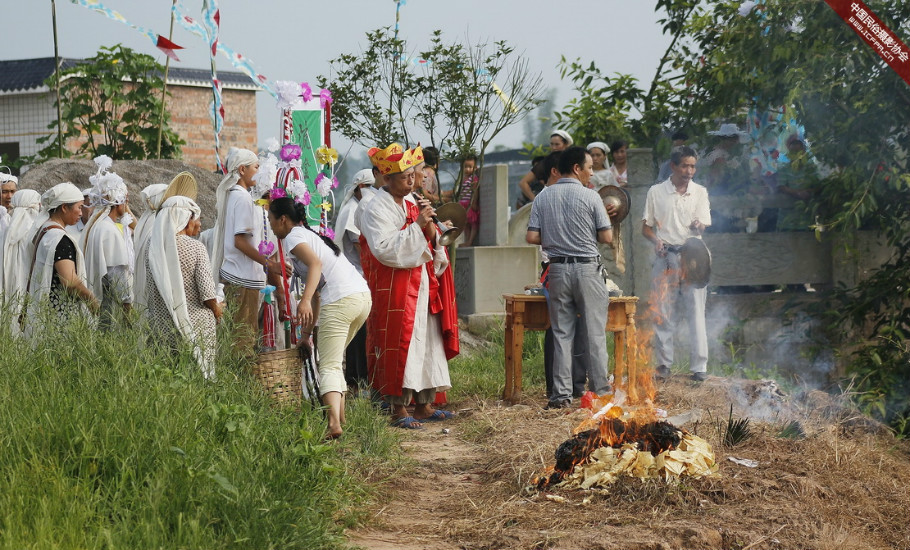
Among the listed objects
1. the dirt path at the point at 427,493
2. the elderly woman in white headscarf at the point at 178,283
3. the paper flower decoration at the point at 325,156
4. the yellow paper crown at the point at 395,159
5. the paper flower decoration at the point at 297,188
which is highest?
the paper flower decoration at the point at 325,156

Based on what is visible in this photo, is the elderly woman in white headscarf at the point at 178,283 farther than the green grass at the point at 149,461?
Yes

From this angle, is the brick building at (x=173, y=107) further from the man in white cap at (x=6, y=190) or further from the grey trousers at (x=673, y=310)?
the grey trousers at (x=673, y=310)

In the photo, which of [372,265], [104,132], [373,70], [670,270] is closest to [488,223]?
[373,70]

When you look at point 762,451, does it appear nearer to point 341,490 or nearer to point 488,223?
point 341,490

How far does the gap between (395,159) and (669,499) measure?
3772mm

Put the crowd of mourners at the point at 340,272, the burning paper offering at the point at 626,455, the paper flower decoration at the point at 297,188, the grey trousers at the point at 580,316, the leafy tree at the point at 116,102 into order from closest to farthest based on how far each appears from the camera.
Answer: the burning paper offering at the point at 626,455 < the crowd of mourners at the point at 340,272 < the paper flower decoration at the point at 297,188 < the grey trousers at the point at 580,316 < the leafy tree at the point at 116,102

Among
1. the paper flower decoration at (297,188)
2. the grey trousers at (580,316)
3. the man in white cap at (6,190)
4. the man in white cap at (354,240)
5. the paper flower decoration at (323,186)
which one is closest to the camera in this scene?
the paper flower decoration at (297,188)

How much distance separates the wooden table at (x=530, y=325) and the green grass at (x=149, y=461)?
297 centimetres

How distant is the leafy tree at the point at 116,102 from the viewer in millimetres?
13539

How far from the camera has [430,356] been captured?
8.52 m

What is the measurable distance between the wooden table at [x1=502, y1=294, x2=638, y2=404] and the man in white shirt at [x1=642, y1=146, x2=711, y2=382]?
0.79 m

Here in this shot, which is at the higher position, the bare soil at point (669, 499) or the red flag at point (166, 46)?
the red flag at point (166, 46)

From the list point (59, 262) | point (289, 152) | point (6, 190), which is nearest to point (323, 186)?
point (289, 152)

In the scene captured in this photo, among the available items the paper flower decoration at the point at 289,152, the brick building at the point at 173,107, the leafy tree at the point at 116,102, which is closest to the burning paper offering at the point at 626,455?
the paper flower decoration at the point at 289,152
